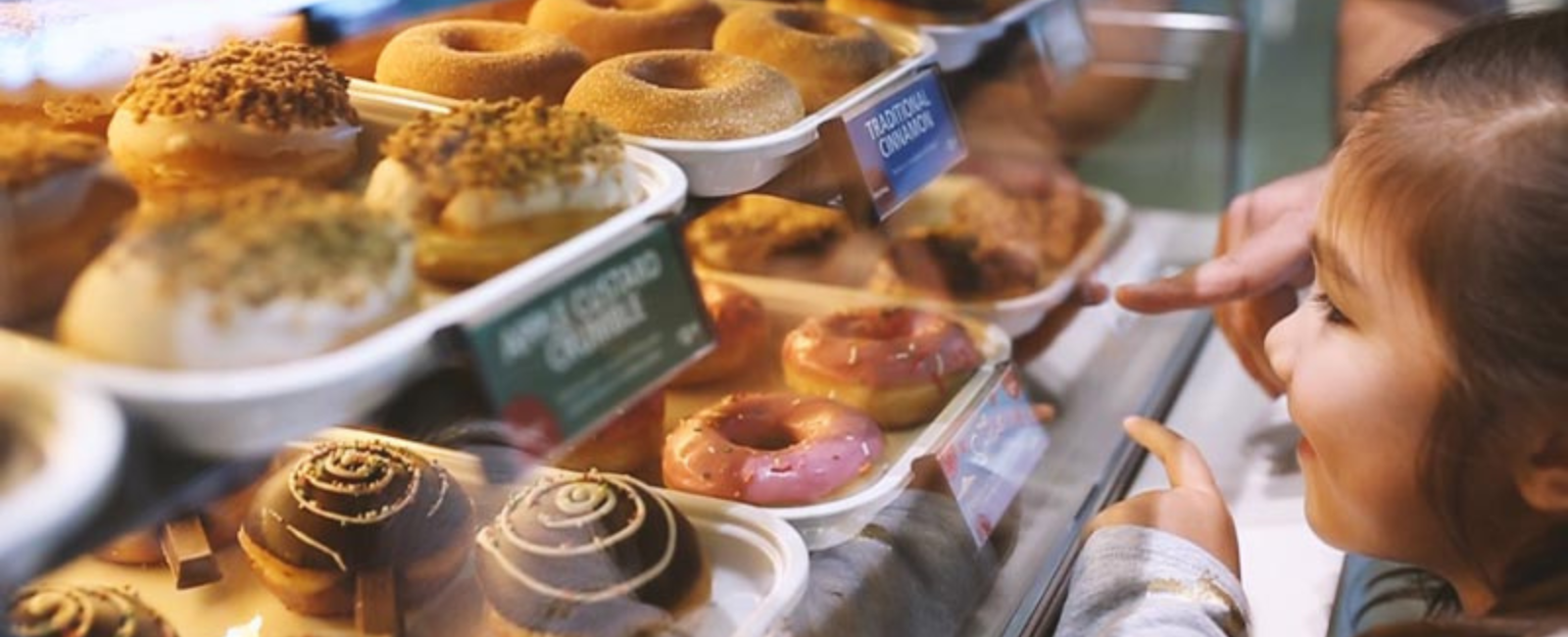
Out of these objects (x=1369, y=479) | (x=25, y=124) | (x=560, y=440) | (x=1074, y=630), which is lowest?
(x=1074, y=630)

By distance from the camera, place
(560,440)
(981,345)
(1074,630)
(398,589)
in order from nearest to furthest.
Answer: (560,440) → (398,589) → (1074,630) → (981,345)

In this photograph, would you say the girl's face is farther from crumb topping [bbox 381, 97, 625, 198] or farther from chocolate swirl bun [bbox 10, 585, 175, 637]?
chocolate swirl bun [bbox 10, 585, 175, 637]

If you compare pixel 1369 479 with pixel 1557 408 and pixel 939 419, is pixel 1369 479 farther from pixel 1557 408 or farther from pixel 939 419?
pixel 939 419

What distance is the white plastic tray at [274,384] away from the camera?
67 centimetres

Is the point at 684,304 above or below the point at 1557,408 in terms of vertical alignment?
above

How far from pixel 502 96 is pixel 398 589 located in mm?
379

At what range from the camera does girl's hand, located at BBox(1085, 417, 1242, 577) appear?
4.47 feet

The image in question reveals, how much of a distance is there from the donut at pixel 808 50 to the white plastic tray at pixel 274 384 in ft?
1.84

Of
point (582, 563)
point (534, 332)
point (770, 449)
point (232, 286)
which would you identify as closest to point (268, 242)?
point (232, 286)

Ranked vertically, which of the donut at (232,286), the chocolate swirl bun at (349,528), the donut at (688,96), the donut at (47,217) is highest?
the donut at (47,217)

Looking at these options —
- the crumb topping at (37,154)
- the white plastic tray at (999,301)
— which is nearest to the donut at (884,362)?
the white plastic tray at (999,301)

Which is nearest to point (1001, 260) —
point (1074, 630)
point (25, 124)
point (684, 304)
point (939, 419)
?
point (939, 419)

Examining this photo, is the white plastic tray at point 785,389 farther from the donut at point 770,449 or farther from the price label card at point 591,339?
the price label card at point 591,339

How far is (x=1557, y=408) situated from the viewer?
102 centimetres
